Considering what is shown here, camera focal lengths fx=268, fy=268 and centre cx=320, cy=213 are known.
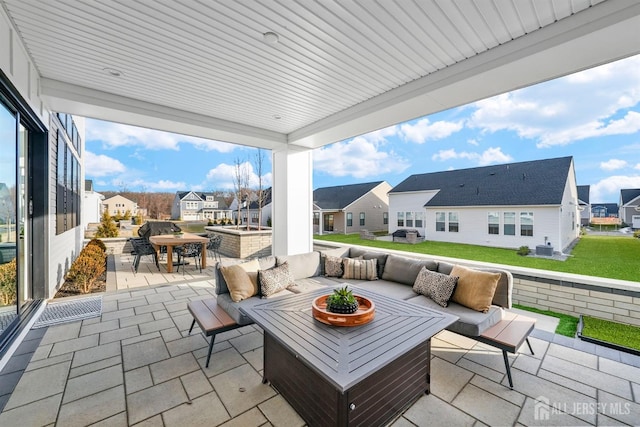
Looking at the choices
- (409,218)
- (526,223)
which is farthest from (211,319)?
(409,218)

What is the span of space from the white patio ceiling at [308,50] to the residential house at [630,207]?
2935 millimetres

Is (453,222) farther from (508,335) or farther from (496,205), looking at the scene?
(508,335)

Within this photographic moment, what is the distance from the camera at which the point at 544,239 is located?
996 centimetres

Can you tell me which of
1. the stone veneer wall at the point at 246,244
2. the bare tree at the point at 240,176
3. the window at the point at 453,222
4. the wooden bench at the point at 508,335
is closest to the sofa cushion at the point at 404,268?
the wooden bench at the point at 508,335

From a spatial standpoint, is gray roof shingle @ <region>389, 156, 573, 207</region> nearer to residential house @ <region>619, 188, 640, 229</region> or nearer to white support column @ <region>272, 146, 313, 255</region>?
residential house @ <region>619, 188, 640, 229</region>

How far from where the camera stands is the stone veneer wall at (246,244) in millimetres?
7660

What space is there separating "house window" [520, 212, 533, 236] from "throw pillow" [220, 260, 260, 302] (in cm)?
1140

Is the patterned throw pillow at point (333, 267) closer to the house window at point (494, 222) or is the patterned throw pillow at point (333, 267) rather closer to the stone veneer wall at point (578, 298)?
the stone veneer wall at point (578, 298)

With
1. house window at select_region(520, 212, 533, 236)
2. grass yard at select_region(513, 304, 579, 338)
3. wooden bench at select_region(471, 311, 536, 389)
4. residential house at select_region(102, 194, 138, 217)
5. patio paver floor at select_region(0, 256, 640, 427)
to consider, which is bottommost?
patio paver floor at select_region(0, 256, 640, 427)

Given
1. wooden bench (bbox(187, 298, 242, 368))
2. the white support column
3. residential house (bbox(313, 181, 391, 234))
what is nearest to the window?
residential house (bbox(313, 181, 391, 234))

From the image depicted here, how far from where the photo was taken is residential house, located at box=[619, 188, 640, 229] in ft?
13.3

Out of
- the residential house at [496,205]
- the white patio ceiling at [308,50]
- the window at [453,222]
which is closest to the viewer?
the white patio ceiling at [308,50]

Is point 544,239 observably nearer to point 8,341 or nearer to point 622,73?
point 622,73

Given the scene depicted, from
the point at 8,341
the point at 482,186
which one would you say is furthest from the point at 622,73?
the point at 482,186
